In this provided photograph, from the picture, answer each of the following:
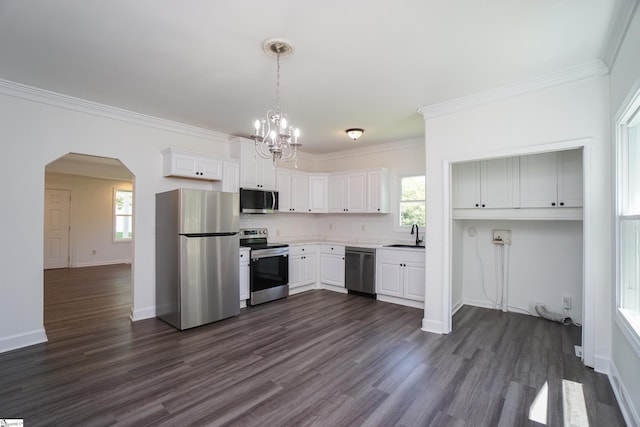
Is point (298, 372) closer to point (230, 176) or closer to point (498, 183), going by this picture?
point (230, 176)

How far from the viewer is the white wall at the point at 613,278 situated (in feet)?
6.16

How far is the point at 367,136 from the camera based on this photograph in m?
5.04

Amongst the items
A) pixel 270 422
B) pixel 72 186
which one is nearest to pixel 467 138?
pixel 270 422

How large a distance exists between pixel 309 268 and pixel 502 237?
3.16 meters

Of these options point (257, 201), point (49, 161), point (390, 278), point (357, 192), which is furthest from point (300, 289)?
point (49, 161)

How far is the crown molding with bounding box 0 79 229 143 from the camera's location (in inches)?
124

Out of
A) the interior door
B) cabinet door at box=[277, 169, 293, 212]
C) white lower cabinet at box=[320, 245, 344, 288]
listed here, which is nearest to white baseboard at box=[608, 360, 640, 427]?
white lower cabinet at box=[320, 245, 344, 288]

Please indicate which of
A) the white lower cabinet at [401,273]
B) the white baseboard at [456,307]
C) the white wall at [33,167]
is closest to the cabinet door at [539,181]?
the white lower cabinet at [401,273]

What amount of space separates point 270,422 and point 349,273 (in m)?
3.39

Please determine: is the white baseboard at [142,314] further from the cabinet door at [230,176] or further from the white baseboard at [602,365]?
the white baseboard at [602,365]

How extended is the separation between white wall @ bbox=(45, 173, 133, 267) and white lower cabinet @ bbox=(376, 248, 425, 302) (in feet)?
25.8

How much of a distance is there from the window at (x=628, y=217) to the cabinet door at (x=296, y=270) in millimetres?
4065

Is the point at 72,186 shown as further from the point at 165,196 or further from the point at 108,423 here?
the point at 108,423

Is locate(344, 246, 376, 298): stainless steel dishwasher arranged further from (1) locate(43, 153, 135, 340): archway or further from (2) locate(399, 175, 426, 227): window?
(1) locate(43, 153, 135, 340): archway
